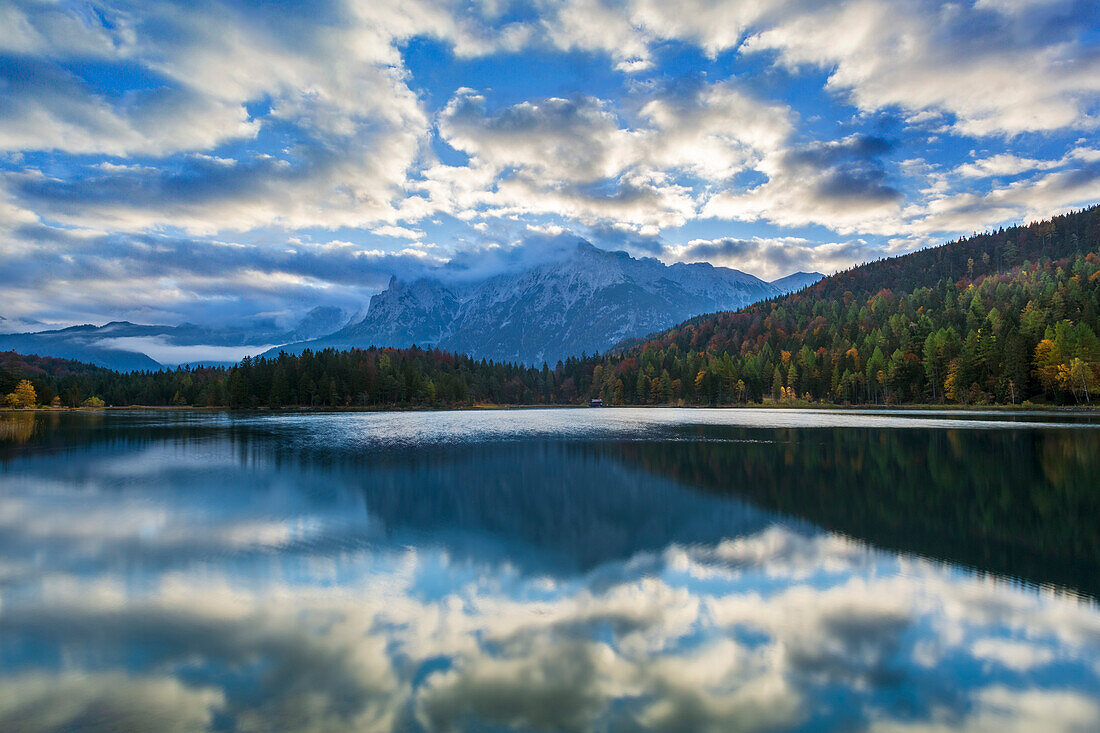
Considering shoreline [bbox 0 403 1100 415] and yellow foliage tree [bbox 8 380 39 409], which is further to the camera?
yellow foliage tree [bbox 8 380 39 409]

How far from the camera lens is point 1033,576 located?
13.6m

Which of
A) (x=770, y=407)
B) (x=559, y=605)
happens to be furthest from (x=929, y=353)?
(x=559, y=605)

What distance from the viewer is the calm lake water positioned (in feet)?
26.8

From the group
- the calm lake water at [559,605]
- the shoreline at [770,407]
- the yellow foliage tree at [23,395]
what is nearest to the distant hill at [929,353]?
the shoreline at [770,407]

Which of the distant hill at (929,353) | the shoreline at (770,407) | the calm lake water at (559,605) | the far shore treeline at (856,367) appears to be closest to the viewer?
the calm lake water at (559,605)

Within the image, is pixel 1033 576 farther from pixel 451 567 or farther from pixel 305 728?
pixel 305 728

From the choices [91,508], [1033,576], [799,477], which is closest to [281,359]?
[91,508]

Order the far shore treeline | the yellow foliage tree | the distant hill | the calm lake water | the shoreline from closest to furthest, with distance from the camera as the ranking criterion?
the calm lake water → the shoreline → the distant hill → the far shore treeline → the yellow foliage tree

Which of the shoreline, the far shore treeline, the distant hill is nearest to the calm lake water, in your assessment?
the shoreline

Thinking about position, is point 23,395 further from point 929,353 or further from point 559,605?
point 929,353

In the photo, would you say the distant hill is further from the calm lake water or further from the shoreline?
the calm lake water

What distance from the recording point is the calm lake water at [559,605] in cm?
816

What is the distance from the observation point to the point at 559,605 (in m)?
12.3

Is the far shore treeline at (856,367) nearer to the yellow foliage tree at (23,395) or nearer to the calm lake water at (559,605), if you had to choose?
the yellow foliage tree at (23,395)
